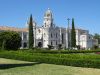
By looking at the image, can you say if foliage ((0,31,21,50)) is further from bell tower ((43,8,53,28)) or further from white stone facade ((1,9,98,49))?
bell tower ((43,8,53,28))

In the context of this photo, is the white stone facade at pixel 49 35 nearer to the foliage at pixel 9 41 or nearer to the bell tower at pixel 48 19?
the bell tower at pixel 48 19

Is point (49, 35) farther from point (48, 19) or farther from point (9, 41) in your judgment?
point (9, 41)

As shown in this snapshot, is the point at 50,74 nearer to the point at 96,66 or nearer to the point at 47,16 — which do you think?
the point at 96,66

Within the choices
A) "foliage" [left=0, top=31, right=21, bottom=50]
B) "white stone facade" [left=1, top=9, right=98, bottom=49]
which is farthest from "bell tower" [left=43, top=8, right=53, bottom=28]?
"foliage" [left=0, top=31, right=21, bottom=50]

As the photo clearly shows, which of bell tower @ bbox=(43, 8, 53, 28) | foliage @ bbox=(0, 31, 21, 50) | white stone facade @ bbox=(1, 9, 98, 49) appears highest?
bell tower @ bbox=(43, 8, 53, 28)

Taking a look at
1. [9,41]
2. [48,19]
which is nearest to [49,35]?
Answer: [48,19]

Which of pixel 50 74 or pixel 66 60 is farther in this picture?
pixel 66 60

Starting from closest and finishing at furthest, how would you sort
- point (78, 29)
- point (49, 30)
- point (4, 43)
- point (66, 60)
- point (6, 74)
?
point (6, 74) < point (66, 60) < point (4, 43) < point (49, 30) < point (78, 29)

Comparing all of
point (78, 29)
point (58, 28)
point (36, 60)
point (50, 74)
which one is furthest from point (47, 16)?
point (50, 74)

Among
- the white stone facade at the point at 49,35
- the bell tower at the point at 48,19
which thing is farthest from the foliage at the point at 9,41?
the bell tower at the point at 48,19

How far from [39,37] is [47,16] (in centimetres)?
917

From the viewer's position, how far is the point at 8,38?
4706 centimetres

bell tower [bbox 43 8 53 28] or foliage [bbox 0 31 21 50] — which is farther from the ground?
bell tower [bbox 43 8 53 28]

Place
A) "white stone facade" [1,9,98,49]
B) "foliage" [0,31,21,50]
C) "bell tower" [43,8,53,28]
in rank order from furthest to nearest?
"bell tower" [43,8,53,28], "white stone facade" [1,9,98,49], "foliage" [0,31,21,50]
